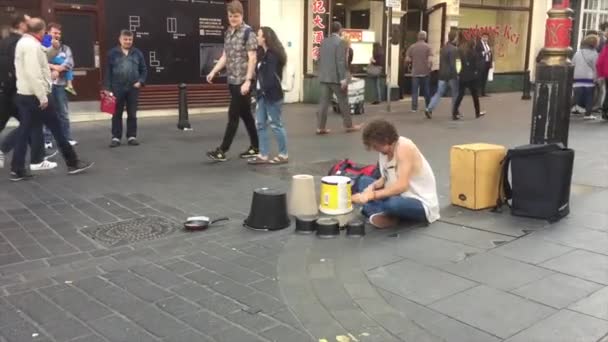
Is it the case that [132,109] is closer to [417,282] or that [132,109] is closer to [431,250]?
[431,250]

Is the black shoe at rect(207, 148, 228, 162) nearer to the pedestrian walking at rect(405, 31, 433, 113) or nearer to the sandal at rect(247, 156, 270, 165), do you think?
the sandal at rect(247, 156, 270, 165)

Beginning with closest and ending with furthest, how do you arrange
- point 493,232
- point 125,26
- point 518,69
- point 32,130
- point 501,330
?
point 501,330 < point 493,232 < point 32,130 < point 125,26 < point 518,69

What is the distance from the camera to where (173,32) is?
47.9ft

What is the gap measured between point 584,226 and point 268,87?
14.0 feet

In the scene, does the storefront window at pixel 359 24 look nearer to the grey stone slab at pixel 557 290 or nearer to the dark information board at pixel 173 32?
the dark information board at pixel 173 32

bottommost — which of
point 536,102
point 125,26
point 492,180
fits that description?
point 492,180

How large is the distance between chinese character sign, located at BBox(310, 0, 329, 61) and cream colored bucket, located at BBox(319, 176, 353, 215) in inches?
452

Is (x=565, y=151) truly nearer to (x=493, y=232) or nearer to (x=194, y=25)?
(x=493, y=232)

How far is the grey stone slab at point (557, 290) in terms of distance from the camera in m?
4.03

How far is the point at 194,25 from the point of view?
48.9ft

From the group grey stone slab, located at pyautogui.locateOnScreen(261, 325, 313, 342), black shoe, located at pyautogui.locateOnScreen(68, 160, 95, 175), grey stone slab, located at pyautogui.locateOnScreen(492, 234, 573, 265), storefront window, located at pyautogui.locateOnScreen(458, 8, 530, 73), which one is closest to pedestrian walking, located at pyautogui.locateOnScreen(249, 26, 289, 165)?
black shoe, located at pyautogui.locateOnScreen(68, 160, 95, 175)

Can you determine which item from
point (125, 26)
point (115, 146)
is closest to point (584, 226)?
point (115, 146)


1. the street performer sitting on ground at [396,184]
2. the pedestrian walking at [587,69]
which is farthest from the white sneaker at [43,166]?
the pedestrian walking at [587,69]

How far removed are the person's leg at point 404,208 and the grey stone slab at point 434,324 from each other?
63.6 inches
